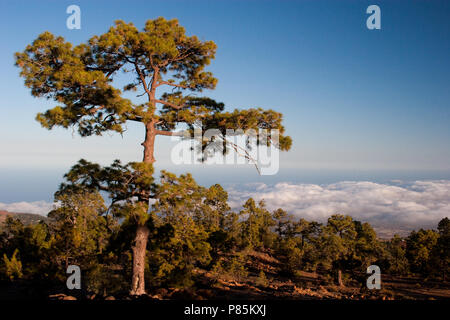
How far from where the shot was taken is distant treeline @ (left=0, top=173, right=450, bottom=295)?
364 inches

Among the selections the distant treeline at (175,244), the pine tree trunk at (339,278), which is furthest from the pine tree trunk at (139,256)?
the pine tree trunk at (339,278)

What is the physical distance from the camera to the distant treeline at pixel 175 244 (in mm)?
9234

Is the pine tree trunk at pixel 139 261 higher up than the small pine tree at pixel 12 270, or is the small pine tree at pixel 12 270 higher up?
the pine tree trunk at pixel 139 261

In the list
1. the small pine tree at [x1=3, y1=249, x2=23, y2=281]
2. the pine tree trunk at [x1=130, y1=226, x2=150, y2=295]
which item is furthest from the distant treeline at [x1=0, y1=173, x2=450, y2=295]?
the pine tree trunk at [x1=130, y1=226, x2=150, y2=295]

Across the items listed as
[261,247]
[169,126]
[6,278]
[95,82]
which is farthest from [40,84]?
[261,247]

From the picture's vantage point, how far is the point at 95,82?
27.6 feet

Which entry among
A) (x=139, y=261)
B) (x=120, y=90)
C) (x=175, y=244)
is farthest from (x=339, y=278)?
(x=120, y=90)

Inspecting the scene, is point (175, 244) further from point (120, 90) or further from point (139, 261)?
point (120, 90)

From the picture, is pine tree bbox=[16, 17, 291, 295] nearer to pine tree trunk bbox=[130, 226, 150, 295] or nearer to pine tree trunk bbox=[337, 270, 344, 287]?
pine tree trunk bbox=[130, 226, 150, 295]

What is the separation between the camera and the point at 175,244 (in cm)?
1225

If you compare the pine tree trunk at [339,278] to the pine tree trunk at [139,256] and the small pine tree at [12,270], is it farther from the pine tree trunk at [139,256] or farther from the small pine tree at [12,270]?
the small pine tree at [12,270]

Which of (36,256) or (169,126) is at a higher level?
(169,126)
